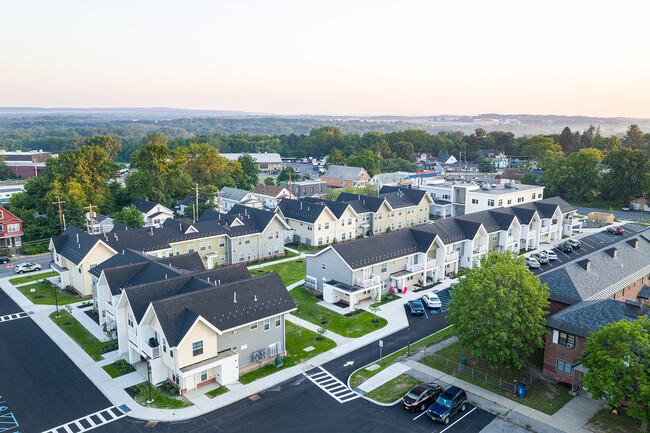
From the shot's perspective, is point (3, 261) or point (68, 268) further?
point (3, 261)

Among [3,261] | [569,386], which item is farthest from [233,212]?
Result: [569,386]

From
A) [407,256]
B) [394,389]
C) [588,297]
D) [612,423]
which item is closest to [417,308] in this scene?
[407,256]

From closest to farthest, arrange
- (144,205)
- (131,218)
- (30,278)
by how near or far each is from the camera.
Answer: (30,278), (131,218), (144,205)

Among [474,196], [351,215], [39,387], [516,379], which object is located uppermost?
[474,196]

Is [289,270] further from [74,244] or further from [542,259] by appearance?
[542,259]

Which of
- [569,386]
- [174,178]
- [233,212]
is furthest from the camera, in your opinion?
[174,178]

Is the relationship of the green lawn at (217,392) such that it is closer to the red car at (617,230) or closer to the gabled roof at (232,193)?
the gabled roof at (232,193)

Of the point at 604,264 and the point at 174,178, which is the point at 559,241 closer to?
the point at 604,264
